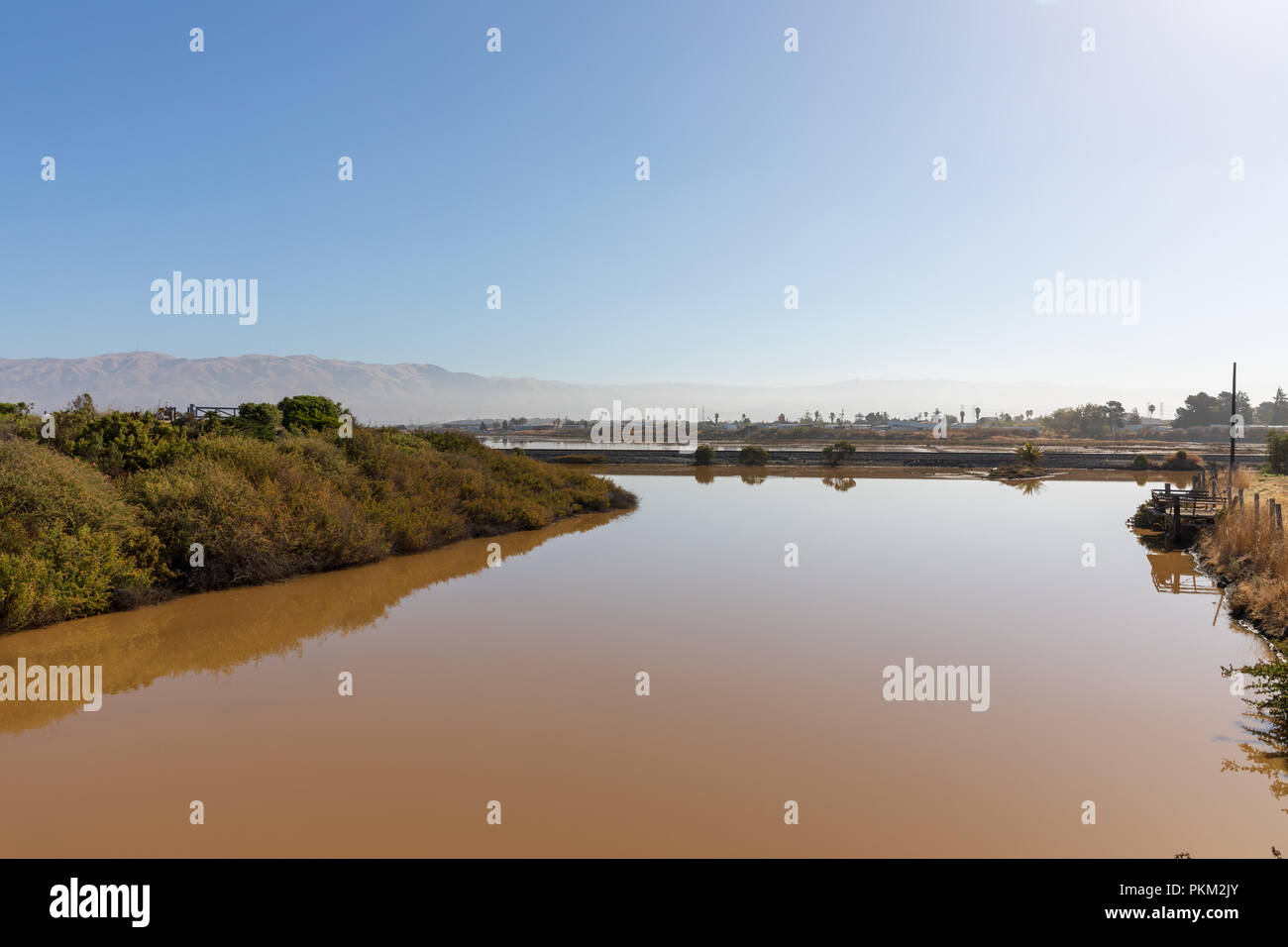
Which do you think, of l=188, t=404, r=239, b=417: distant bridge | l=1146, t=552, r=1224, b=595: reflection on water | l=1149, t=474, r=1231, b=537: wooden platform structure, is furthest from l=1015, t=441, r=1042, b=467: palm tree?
l=188, t=404, r=239, b=417: distant bridge

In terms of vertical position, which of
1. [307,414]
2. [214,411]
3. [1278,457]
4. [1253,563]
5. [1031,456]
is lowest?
[1253,563]

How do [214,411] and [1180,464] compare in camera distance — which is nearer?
[214,411]

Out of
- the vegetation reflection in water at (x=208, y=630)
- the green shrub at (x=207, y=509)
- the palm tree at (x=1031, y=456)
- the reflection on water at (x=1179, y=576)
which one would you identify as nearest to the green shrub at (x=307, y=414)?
the green shrub at (x=207, y=509)

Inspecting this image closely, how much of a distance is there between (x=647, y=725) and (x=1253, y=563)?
526 inches

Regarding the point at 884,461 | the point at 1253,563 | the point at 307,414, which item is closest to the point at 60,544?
the point at 307,414

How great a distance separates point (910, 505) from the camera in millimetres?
26750

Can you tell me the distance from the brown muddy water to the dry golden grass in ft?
1.74

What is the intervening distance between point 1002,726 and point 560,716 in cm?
460

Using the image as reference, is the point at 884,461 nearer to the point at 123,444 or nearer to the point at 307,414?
the point at 307,414

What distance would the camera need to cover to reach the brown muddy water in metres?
5.10

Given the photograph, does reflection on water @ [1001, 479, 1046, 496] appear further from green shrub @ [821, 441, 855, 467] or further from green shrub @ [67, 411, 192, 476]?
green shrub @ [67, 411, 192, 476]

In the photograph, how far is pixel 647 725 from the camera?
22.9 ft
